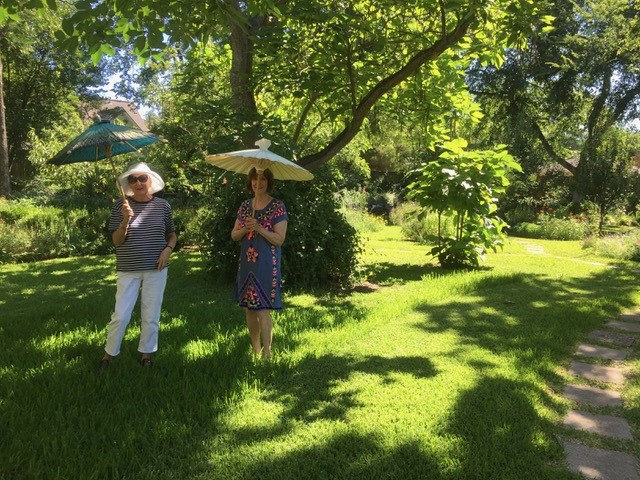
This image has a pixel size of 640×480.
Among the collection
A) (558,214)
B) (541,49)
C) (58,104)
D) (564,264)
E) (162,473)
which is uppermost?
(541,49)

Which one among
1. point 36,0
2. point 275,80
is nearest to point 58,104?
point 275,80

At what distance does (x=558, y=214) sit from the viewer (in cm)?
2091

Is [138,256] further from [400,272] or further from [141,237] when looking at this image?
[400,272]

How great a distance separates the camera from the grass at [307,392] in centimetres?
270

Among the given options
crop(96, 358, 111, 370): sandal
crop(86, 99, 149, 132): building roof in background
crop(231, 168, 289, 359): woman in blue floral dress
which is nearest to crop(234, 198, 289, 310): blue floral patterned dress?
crop(231, 168, 289, 359): woman in blue floral dress

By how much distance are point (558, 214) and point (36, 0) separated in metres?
21.5

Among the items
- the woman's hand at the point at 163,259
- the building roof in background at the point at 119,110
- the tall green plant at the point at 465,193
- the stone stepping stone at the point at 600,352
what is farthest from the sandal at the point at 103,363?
the building roof in background at the point at 119,110

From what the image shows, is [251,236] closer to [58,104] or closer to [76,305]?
[76,305]

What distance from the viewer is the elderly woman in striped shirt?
3.93m

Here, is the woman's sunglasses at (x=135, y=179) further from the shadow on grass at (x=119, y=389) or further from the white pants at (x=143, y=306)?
the shadow on grass at (x=119, y=389)

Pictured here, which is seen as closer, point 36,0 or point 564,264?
point 36,0

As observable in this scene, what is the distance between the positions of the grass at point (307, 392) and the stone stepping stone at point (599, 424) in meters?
0.09

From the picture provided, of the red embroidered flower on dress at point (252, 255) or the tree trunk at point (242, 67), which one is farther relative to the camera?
the tree trunk at point (242, 67)

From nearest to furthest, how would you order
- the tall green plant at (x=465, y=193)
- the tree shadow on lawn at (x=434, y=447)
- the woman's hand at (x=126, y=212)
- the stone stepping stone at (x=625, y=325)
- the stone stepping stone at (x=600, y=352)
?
the tree shadow on lawn at (x=434, y=447) → the woman's hand at (x=126, y=212) → the stone stepping stone at (x=600, y=352) → the stone stepping stone at (x=625, y=325) → the tall green plant at (x=465, y=193)
